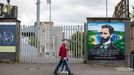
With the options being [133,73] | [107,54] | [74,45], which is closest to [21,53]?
[74,45]

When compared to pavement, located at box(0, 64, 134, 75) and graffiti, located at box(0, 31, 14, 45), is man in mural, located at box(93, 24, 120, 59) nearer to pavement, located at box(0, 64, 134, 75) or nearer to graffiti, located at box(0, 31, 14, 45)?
pavement, located at box(0, 64, 134, 75)

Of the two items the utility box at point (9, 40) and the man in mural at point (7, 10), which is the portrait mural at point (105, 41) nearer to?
the utility box at point (9, 40)

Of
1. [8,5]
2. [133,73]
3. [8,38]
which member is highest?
[8,5]

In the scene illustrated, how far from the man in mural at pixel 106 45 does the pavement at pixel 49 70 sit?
93 centimetres

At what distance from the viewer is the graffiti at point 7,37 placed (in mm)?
25234

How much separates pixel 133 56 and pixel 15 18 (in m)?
6.99

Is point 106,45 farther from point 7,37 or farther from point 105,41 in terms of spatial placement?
point 7,37

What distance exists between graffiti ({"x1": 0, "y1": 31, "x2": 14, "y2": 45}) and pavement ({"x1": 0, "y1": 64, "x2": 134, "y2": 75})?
194 centimetres

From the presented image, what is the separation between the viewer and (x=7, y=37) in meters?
25.3

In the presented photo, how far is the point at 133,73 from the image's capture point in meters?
21.0

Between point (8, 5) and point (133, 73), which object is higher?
point (8, 5)

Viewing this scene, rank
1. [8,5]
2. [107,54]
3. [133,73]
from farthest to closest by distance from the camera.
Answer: [8,5] → [107,54] → [133,73]

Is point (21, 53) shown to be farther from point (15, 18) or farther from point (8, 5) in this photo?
point (8, 5)

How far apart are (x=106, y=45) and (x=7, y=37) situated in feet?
18.2
